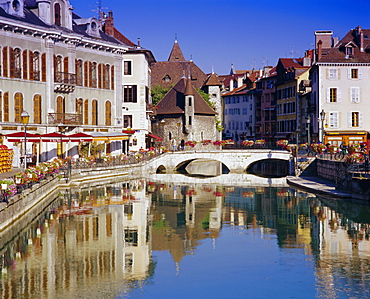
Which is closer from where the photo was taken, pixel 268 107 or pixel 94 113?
pixel 94 113

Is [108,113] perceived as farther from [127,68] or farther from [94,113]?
[127,68]

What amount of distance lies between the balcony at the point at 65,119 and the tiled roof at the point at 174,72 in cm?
5008

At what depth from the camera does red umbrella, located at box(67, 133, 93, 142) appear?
50487 mm

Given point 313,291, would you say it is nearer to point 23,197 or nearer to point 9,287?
point 9,287

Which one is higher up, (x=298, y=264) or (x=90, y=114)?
(x=90, y=114)

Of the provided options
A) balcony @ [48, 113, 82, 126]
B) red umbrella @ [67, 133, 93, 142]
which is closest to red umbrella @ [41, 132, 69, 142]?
red umbrella @ [67, 133, 93, 142]

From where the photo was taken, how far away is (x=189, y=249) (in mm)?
26656

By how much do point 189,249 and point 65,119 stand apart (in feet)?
96.5

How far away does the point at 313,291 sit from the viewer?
20594 millimetres

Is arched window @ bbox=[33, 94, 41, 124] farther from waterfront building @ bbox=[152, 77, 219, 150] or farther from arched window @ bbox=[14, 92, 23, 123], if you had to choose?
waterfront building @ bbox=[152, 77, 219, 150]

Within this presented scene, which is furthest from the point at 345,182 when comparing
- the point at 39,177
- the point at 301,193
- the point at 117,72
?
the point at 117,72

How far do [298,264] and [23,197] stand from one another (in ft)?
42.2

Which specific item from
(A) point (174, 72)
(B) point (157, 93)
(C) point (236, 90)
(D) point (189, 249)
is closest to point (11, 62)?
(D) point (189, 249)

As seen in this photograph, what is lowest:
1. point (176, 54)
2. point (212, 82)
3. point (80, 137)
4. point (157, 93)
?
point (80, 137)
